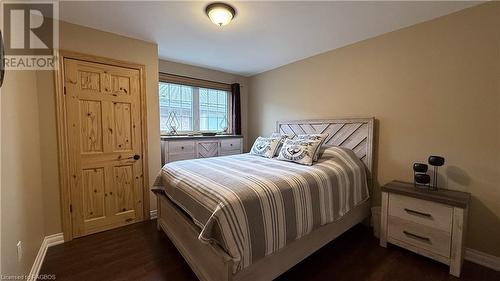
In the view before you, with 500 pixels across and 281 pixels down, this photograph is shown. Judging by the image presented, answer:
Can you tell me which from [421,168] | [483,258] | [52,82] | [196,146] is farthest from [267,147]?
[52,82]

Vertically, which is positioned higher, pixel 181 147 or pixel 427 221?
pixel 181 147

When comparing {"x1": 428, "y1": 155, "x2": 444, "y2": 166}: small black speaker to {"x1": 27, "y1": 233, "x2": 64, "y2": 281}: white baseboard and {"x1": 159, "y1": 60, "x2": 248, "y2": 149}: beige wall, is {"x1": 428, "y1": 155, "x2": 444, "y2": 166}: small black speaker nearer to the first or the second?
{"x1": 159, "y1": 60, "x2": 248, "y2": 149}: beige wall

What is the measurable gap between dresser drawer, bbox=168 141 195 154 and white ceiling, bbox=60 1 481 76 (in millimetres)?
1388

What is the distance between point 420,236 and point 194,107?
371cm

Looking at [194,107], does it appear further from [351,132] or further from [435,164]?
[435,164]

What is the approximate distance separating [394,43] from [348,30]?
21.9 inches

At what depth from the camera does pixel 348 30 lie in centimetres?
244

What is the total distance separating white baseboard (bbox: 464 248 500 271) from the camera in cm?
185

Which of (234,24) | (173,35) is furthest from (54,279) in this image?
(234,24)

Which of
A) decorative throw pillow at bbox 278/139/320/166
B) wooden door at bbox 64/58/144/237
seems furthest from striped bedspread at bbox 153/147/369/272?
wooden door at bbox 64/58/144/237

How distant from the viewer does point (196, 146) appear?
11.5ft

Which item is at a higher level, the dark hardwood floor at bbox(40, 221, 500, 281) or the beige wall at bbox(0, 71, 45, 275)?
the beige wall at bbox(0, 71, 45, 275)

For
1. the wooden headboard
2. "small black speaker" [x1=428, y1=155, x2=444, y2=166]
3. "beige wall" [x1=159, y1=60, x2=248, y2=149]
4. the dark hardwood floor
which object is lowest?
the dark hardwood floor

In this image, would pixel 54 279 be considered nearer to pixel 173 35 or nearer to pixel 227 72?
pixel 173 35
